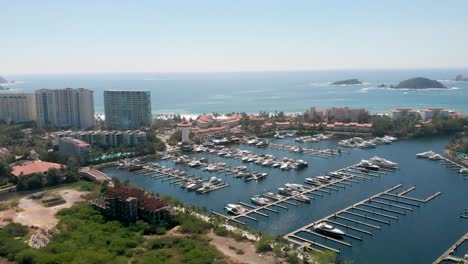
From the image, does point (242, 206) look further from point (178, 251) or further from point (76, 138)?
point (76, 138)

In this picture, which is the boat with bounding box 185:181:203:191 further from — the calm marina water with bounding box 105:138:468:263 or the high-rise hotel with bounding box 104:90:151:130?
the high-rise hotel with bounding box 104:90:151:130

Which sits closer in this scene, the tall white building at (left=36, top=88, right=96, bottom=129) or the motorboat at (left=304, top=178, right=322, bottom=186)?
the motorboat at (left=304, top=178, right=322, bottom=186)

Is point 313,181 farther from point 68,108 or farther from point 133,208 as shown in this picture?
point 68,108

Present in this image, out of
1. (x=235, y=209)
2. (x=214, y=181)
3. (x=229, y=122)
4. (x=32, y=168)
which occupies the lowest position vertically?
(x=235, y=209)

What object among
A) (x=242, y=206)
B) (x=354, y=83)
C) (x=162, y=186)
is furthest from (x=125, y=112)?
(x=354, y=83)

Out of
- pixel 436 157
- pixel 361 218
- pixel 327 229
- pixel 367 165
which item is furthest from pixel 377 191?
pixel 436 157

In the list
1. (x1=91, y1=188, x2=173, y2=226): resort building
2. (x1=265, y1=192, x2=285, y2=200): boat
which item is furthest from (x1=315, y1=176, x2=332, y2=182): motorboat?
(x1=91, y1=188, x2=173, y2=226): resort building
